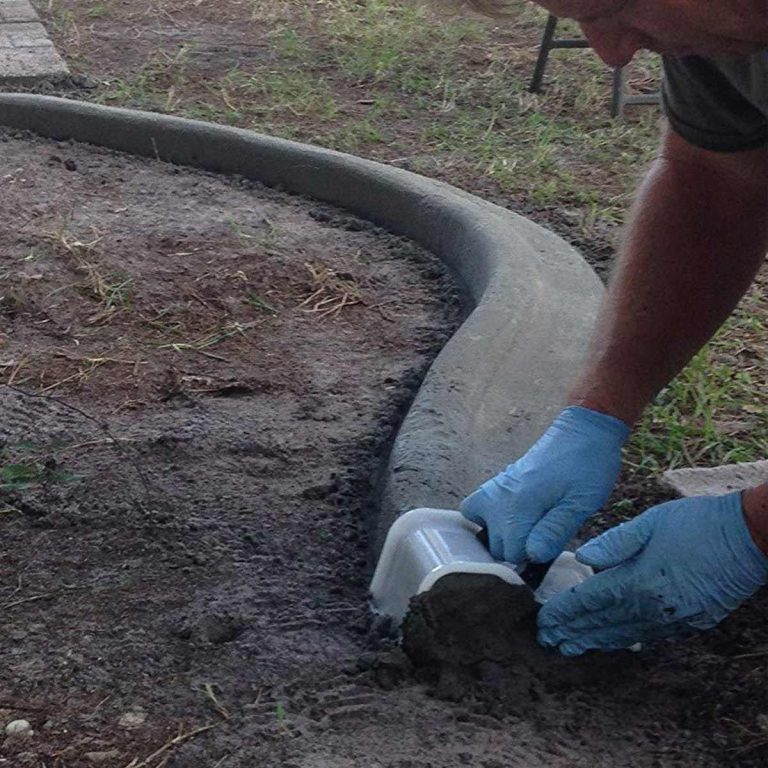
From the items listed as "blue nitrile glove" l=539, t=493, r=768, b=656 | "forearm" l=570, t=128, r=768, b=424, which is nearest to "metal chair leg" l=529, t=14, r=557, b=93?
"forearm" l=570, t=128, r=768, b=424

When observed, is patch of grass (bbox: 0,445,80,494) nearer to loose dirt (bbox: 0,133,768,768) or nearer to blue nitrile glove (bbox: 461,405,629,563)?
loose dirt (bbox: 0,133,768,768)

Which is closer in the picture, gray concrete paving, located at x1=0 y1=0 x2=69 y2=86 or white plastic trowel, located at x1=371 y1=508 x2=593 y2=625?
white plastic trowel, located at x1=371 y1=508 x2=593 y2=625

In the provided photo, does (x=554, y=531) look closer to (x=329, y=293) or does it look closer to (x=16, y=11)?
(x=329, y=293)

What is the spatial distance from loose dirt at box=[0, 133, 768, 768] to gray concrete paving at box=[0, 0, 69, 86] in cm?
140

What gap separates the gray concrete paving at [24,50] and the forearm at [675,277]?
3277mm

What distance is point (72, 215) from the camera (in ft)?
12.4

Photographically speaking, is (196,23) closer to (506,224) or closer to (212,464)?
(506,224)

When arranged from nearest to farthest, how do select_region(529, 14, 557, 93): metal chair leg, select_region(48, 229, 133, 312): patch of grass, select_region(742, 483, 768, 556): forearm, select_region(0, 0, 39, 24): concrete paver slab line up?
select_region(742, 483, 768, 556): forearm → select_region(48, 229, 133, 312): patch of grass → select_region(529, 14, 557, 93): metal chair leg → select_region(0, 0, 39, 24): concrete paver slab

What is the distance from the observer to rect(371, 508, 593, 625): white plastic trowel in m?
1.89

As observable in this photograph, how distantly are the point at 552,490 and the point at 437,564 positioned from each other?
0.95ft

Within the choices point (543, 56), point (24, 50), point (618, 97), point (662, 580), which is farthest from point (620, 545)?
point (24, 50)

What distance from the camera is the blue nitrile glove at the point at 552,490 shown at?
6.59 ft

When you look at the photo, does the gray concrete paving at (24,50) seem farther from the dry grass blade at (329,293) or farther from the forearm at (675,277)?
the forearm at (675,277)

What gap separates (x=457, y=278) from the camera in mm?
3490
